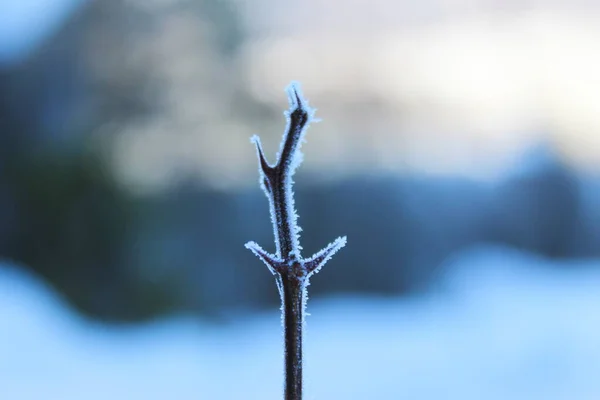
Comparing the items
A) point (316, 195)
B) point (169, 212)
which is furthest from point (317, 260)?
point (169, 212)

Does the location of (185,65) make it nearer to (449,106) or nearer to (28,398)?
(449,106)

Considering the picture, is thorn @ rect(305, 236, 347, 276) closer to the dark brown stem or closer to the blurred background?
the dark brown stem

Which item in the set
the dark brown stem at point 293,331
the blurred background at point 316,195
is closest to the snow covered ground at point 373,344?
the blurred background at point 316,195

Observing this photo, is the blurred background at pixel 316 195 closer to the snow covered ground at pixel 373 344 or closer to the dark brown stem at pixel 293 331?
the snow covered ground at pixel 373 344

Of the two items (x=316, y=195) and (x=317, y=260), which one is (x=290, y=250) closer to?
(x=317, y=260)

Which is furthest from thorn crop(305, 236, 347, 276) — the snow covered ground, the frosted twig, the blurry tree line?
the blurry tree line

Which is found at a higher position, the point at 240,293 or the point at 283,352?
the point at 240,293

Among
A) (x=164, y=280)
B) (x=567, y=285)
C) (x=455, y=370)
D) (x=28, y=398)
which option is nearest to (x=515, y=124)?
(x=567, y=285)
